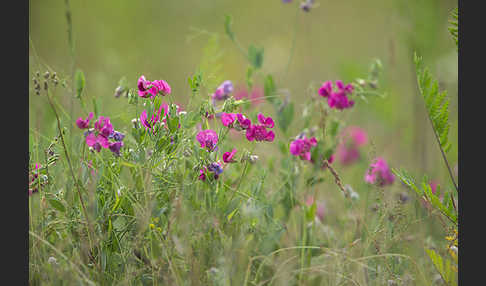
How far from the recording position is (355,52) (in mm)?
4301

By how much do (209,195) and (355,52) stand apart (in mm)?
3405

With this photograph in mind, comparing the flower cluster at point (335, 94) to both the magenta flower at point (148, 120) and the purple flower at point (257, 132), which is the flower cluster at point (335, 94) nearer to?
the purple flower at point (257, 132)

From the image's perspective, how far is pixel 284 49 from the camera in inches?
132

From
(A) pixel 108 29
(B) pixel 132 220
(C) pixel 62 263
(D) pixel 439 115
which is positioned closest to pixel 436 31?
(D) pixel 439 115

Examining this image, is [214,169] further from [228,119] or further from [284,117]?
[284,117]

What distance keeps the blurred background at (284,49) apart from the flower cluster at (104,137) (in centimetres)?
42

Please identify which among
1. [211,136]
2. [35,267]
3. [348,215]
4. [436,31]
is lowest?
[35,267]

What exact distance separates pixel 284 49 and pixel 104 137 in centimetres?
231

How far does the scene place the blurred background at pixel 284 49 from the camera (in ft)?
8.04

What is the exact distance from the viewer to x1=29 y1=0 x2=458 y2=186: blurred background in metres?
2.45

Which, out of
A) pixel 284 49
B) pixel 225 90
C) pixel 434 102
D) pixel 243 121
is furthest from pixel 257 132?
pixel 284 49

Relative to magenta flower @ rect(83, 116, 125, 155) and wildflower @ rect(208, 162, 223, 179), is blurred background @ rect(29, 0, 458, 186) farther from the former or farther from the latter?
wildflower @ rect(208, 162, 223, 179)

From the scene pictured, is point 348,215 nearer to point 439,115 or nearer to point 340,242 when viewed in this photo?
point 340,242

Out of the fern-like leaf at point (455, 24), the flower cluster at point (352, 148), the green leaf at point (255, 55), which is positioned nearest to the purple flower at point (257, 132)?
the green leaf at point (255, 55)
